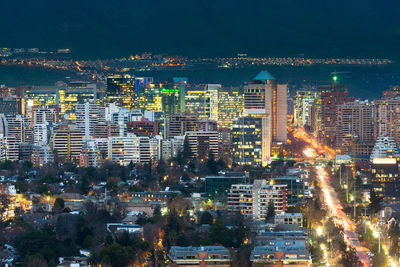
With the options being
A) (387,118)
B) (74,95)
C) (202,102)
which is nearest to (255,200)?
(387,118)

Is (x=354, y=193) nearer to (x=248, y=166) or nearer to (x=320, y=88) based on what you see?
(x=248, y=166)

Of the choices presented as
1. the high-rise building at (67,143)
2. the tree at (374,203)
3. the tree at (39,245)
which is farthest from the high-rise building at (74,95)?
the tree at (39,245)

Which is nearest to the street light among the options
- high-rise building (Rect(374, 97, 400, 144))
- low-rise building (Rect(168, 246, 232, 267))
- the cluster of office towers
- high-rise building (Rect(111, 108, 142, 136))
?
low-rise building (Rect(168, 246, 232, 267))

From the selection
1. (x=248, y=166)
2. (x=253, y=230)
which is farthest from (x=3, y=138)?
(x=253, y=230)

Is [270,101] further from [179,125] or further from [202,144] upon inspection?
[202,144]

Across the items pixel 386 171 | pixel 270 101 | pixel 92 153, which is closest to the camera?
pixel 386 171

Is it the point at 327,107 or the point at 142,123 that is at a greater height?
the point at 327,107
